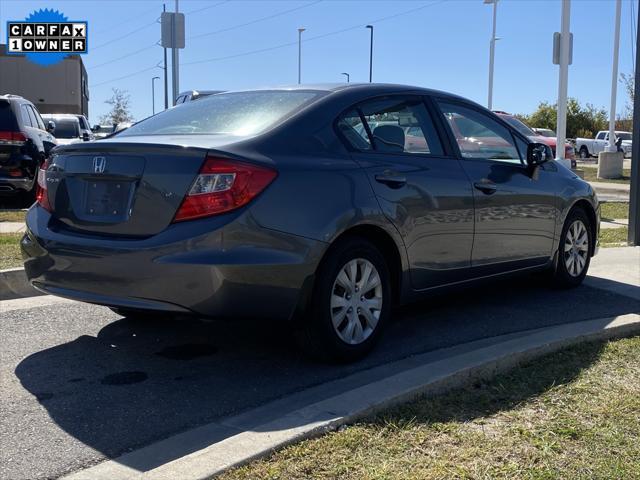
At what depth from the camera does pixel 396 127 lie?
4.99m

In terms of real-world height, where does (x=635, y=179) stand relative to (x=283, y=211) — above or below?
above

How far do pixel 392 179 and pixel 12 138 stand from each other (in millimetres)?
8609

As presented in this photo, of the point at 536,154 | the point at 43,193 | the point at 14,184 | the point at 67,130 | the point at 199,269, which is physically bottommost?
the point at 199,269

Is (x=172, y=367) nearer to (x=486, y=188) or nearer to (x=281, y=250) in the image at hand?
(x=281, y=250)

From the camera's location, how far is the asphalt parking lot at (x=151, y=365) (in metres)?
3.48

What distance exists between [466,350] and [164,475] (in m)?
2.34

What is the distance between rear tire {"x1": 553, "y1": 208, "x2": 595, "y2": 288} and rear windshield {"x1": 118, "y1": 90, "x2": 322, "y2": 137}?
2.79 m

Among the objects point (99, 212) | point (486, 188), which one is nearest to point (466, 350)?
point (486, 188)

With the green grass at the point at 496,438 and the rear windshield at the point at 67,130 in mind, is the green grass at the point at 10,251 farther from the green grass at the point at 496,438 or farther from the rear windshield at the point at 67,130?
the rear windshield at the point at 67,130

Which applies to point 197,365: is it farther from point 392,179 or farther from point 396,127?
point 396,127

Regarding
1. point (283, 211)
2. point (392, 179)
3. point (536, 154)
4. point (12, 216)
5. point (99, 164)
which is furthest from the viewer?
point (12, 216)

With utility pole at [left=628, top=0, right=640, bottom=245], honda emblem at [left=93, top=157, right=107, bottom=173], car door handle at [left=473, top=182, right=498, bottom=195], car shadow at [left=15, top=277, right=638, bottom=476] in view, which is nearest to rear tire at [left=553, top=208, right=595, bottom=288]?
car shadow at [left=15, top=277, right=638, bottom=476]

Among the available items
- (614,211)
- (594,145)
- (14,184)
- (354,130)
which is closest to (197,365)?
(354,130)

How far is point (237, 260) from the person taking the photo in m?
3.85
